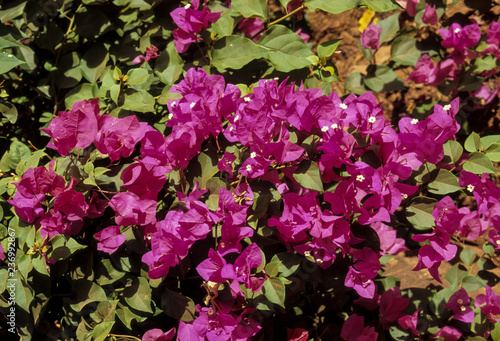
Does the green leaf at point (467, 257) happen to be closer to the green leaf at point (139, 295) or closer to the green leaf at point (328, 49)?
the green leaf at point (328, 49)

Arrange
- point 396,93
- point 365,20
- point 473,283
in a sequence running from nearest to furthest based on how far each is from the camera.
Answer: point 473,283
point 396,93
point 365,20

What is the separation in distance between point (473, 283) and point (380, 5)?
89cm

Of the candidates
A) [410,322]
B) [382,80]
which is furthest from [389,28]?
[410,322]

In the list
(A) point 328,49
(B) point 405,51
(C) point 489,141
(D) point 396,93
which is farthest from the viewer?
(D) point 396,93

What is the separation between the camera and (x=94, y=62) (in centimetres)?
139

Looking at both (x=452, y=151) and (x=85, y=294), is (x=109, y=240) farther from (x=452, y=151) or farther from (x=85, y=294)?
(x=452, y=151)

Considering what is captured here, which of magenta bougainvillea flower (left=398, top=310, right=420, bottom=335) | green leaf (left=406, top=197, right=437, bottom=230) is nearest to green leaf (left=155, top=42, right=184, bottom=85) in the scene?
green leaf (left=406, top=197, right=437, bottom=230)

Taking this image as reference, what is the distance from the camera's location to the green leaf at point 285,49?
1200 mm

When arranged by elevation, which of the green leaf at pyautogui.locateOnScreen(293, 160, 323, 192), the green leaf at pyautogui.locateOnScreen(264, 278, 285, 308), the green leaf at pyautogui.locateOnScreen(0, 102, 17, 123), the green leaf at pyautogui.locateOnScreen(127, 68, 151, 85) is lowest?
the green leaf at pyautogui.locateOnScreen(264, 278, 285, 308)

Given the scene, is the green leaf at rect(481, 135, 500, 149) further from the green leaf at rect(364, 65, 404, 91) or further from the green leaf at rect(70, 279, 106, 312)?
the green leaf at rect(70, 279, 106, 312)

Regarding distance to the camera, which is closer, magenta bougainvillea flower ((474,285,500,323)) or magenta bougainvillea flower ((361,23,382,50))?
magenta bougainvillea flower ((474,285,500,323))

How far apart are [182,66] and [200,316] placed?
70 centimetres

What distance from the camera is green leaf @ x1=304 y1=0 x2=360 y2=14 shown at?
3.78ft

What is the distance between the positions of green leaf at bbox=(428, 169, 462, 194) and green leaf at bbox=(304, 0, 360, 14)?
1.56ft
